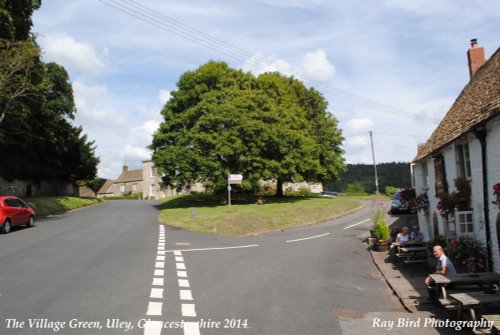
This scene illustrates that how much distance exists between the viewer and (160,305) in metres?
8.05

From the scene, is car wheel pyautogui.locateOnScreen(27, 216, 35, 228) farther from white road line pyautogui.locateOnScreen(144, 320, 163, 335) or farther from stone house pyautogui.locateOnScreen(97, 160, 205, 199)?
stone house pyautogui.locateOnScreen(97, 160, 205, 199)

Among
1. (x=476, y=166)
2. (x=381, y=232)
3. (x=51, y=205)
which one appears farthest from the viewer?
(x=51, y=205)

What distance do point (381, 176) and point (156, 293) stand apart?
95915 mm

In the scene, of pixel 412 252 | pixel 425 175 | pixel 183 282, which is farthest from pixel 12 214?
pixel 425 175

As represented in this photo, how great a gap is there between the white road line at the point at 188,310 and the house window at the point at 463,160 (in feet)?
34.4

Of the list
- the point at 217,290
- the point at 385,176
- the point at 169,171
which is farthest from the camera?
the point at 385,176

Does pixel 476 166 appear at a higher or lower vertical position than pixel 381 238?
higher

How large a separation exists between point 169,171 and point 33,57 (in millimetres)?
13993

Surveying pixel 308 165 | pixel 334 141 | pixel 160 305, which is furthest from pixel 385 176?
pixel 160 305

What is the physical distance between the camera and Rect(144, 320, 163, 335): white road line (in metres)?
6.57

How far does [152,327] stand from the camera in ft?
22.3

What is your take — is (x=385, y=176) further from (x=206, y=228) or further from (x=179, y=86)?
(x=206, y=228)

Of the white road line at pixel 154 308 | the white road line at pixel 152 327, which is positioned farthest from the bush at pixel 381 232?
the white road line at pixel 152 327

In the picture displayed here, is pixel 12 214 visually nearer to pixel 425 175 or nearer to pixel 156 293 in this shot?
pixel 156 293
